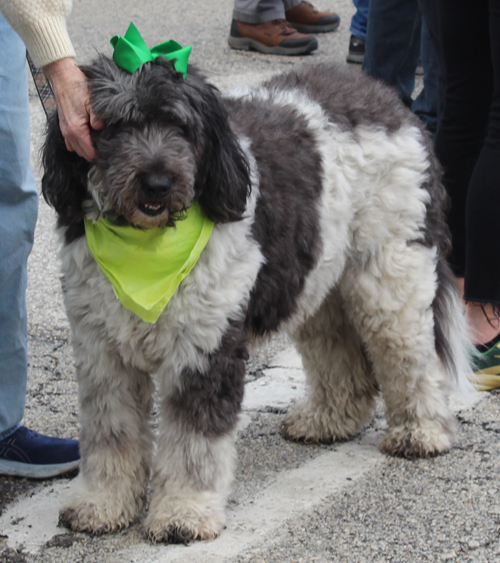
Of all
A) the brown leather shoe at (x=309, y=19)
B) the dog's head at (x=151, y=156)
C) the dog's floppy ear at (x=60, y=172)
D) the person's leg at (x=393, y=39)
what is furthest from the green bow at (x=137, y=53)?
the brown leather shoe at (x=309, y=19)

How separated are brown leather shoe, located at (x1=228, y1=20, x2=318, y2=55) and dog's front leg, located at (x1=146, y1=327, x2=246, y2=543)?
657 cm

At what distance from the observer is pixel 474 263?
3959 millimetres

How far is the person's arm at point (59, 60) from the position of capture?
2533 millimetres

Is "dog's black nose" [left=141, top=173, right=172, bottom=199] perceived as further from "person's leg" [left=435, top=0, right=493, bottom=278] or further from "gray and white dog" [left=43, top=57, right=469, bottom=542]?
"person's leg" [left=435, top=0, right=493, bottom=278]

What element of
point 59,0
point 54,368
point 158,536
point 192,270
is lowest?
point 54,368

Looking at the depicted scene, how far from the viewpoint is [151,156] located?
252 centimetres

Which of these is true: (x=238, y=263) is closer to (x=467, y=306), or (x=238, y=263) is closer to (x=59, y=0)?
(x=59, y=0)

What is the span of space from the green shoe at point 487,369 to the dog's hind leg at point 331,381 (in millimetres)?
616

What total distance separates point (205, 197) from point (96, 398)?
80cm

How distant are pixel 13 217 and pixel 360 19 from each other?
6038mm

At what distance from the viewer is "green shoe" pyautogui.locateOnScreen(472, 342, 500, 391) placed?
13.1 feet

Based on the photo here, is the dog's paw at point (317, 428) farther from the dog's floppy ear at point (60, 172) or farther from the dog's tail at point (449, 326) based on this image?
the dog's floppy ear at point (60, 172)

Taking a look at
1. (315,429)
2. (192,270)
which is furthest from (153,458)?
(315,429)

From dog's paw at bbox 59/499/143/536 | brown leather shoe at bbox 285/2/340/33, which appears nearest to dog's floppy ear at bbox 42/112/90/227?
dog's paw at bbox 59/499/143/536
